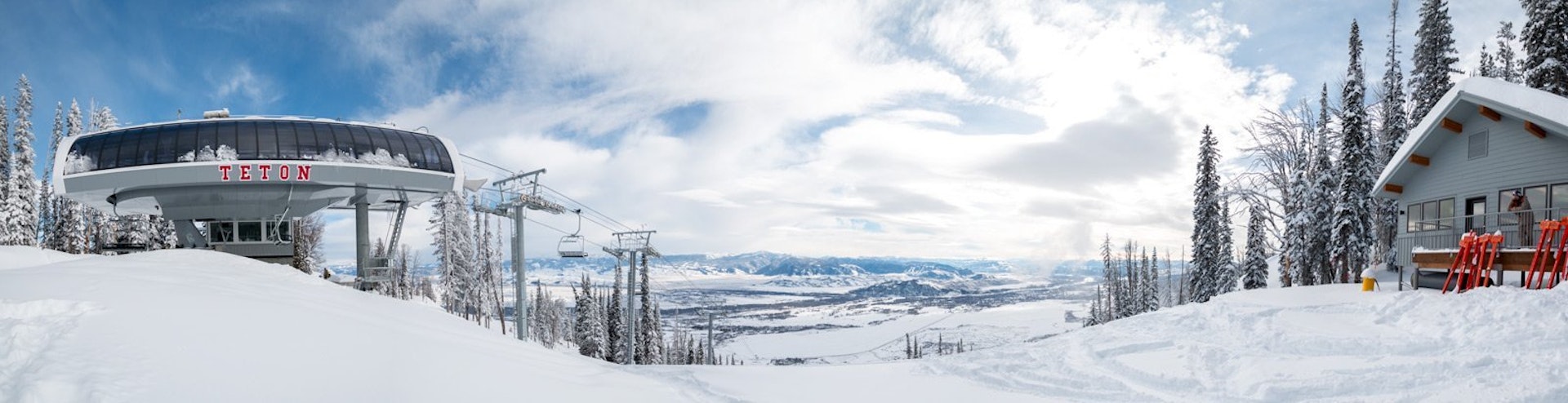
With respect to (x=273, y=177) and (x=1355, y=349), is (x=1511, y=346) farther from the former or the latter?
(x=273, y=177)

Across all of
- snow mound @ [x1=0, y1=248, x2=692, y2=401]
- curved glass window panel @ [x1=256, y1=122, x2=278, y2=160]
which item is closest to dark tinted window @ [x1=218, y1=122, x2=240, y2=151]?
curved glass window panel @ [x1=256, y1=122, x2=278, y2=160]

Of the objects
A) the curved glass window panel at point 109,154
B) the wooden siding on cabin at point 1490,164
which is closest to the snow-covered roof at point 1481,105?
the wooden siding on cabin at point 1490,164

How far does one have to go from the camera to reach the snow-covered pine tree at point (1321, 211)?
33500mm

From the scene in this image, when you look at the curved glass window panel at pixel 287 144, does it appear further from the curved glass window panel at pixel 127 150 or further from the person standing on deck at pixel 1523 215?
the person standing on deck at pixel 1523 215

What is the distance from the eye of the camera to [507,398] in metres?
6.79

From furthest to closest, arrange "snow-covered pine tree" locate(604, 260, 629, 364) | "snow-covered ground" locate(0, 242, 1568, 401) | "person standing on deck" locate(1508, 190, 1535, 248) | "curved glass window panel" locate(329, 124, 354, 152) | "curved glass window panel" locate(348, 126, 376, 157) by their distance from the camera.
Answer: "snow-covered pine tree" locate(604, 260, 629, 364)
"curved glass window panel" locate(348, 126, 376, 157)
"curved glass window panel" locate(329, 124, 354, 152)
"person standing on deck" locate(1508, 190, 1535, 248)
"snow-covered ground" locate(0, 242, 1568, 401)

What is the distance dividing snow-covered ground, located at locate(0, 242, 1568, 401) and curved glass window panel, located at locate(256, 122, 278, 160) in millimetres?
5223

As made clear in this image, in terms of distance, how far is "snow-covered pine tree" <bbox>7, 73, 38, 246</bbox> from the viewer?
42969 mm

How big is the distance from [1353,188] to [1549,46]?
7977mm

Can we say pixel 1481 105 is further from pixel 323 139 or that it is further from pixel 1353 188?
pixel 323 139

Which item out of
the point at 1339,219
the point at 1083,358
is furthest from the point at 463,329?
the point at 1339,219

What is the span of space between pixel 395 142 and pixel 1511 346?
2547 centimetres

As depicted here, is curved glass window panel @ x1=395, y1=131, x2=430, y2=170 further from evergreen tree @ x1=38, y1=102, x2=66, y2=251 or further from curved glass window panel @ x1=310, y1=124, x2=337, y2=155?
evergreen tree @ x1=38, y1=102, x2=66, y2=251

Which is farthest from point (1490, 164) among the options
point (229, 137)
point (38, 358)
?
point (229, 137)
